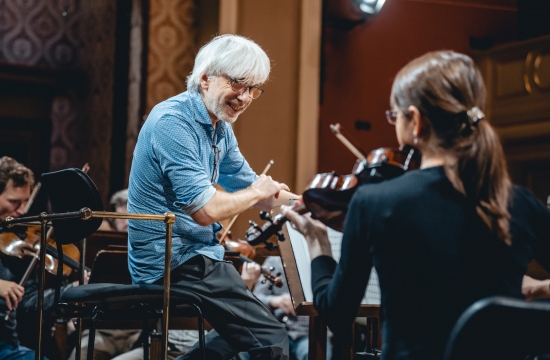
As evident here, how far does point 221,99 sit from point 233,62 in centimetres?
13

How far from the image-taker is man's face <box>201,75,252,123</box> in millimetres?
2213

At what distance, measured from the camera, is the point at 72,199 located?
2.01 meters

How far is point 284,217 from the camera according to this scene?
1.69 metres

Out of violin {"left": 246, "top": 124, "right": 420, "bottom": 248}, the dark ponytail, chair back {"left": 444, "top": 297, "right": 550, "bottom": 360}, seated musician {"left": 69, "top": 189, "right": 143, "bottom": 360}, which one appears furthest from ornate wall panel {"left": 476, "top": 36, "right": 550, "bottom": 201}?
chair back {"left": 444, "top": 297, "right": 550, "bottom": 360}

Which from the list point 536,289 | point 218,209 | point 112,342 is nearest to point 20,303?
point 112,342

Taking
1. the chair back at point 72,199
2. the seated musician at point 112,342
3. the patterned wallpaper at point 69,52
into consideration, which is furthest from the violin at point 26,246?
the patterned wallpaper at point 69,52

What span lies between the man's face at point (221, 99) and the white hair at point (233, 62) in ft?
0.11

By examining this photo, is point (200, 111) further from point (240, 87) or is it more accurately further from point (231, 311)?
point (231, 311)

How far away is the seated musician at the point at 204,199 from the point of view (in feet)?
6.67

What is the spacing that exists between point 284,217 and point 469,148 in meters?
0.53

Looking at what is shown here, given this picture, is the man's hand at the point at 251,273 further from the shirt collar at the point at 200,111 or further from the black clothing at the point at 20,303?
the shirt collar at the point at 200,111

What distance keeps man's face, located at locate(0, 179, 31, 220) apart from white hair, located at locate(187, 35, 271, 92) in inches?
54.6

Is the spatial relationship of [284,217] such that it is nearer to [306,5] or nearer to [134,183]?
[134,183]

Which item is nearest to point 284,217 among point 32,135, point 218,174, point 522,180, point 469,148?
point 469,148
